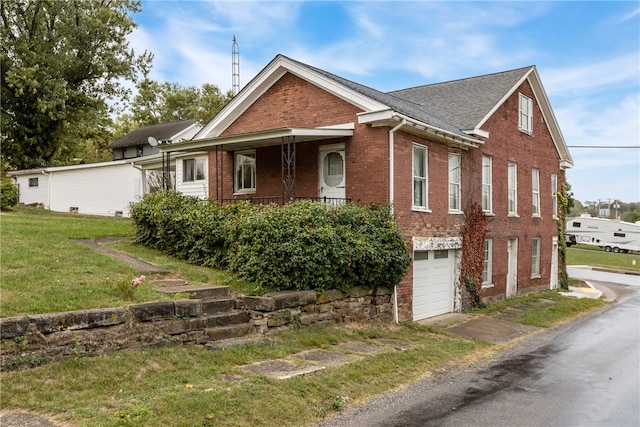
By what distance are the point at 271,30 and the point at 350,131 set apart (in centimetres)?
346

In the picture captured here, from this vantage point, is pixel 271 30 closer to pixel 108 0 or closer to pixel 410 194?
pixel 410 194

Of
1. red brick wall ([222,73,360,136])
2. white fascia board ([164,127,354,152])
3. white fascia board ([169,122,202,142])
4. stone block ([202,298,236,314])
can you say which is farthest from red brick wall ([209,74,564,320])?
white fascia board ([169,122,202,142])

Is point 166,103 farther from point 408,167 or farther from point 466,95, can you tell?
point 408,167

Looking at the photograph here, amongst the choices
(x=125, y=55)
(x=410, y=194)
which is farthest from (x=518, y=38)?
(x=125, y=55)

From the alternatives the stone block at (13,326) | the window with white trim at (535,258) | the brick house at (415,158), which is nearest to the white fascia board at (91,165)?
the brick house at (415,158)

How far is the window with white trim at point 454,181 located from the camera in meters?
15.2

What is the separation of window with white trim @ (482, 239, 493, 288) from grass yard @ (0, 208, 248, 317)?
31.4ft

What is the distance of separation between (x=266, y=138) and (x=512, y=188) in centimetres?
1039

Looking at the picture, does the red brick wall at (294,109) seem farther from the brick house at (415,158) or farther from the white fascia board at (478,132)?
the white fascia board at (478,132)

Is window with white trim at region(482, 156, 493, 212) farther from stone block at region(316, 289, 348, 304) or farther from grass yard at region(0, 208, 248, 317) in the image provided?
grass yard at region(0, 208, 248, 317)

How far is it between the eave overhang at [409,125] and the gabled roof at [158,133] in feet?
78.5

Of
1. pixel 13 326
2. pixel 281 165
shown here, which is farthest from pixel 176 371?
pixel 281 165

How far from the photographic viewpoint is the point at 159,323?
761 cm

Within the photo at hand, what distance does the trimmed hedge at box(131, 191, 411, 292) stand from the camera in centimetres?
1012
